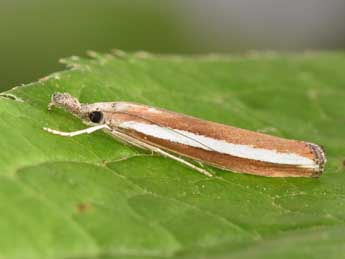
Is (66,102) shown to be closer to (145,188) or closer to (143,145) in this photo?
(143,145)

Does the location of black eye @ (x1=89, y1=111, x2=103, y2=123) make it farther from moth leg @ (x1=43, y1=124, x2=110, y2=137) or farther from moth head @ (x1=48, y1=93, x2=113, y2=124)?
moth leg @ (x1=43, y1=124, x2=110, y2=137)

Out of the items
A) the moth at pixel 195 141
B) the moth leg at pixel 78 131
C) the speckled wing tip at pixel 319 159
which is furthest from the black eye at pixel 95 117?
the speckled wing tip at pixel 319 159

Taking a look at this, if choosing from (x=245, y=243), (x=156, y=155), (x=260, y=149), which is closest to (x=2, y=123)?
(x=156, y=155)

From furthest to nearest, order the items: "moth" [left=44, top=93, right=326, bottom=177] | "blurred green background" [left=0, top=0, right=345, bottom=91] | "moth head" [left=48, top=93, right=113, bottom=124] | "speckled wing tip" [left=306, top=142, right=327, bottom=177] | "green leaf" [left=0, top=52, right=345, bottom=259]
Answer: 1. "blurred green background" [left=0, top=0, right=345, bottom=91]
2. "speckled wing tip" [left=306, top=142, right=327, bottom=177]
3. "moth" [left=44, top=93, right=326, bottom=177]
4. "moth head" [left=48, top=93, right=113, bottom=124]
5. "green leaf" [left=0, top=52, right=345, bottom=259]

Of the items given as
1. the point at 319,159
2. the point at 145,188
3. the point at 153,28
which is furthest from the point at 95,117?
the point at 153,28

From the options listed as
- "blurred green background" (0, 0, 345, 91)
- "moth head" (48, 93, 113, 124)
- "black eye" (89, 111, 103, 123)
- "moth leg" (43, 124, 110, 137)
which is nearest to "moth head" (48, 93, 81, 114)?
"moth head" (48, 93, 113, 124)

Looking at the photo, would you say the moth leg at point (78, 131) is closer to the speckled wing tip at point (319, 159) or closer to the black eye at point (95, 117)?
the black eye at point (95, 117)

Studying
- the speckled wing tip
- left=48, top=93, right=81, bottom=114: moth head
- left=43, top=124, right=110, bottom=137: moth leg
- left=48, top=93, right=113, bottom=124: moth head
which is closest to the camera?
left=43, top=124, right=110, bottom=137: moth leg
